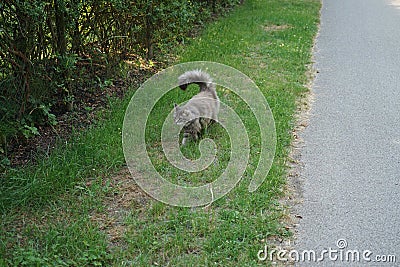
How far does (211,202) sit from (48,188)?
1.42 m

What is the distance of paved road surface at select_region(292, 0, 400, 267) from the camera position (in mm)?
3934

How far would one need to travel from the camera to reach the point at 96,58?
22.1 ft

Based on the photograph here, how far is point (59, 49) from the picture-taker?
5.69m

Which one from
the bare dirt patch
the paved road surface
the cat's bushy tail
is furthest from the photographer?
the bare dirt patch

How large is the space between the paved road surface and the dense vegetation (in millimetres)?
2718

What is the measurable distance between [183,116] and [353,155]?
1868mm

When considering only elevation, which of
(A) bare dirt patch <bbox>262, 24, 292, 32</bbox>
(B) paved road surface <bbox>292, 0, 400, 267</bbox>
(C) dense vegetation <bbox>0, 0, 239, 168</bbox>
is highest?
(C) dense vegetation <bbox>0, 0, 239, 168</bbox>

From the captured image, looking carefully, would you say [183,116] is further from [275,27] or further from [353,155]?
[275,27]

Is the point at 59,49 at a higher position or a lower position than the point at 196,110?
higher

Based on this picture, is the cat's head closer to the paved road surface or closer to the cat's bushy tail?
the cat's bushy tail

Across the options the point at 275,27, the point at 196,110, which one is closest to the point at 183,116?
the point at 196,110

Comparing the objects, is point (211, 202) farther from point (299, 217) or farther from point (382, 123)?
point (382, 123)

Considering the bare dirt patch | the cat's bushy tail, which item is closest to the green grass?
the cat's bushy tail

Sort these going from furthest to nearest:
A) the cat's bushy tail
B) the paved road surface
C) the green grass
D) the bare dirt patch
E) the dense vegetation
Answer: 1. the bare dirt patch
2. the cat's bushy tail
3. the dense vegetation
4. the paved road surface
5. the green grass
